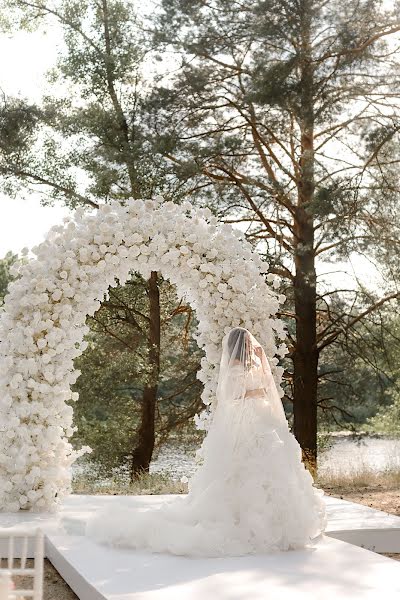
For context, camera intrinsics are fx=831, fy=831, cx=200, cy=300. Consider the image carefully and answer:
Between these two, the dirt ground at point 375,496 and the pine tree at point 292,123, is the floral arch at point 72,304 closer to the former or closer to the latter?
the dirt ground at point 375,496

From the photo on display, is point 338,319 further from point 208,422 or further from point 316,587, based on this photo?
point 316,587

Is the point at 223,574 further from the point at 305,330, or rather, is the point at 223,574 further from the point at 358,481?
the point at 305,330

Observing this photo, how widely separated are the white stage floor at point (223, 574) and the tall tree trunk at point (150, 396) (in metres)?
7.74

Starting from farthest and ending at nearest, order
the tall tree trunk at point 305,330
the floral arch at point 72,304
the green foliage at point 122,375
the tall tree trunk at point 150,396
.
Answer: the green foliage at point 122,375 < the tall tree trunk at point 150,396 < the tall tree trunk at point 305,330 < the floral arch at point 72,304

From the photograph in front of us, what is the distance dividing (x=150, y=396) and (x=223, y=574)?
9.44 metres

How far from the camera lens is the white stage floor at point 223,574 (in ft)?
13.2

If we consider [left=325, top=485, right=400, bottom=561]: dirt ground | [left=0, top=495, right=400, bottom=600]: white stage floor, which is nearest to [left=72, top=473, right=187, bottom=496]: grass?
[left=325, top=485, right=400, bottom=561]: dirt ground

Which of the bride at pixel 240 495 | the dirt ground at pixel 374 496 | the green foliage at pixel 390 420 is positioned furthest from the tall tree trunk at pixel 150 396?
A: the bride at pixel 240 495

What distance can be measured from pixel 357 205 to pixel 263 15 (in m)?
2.72

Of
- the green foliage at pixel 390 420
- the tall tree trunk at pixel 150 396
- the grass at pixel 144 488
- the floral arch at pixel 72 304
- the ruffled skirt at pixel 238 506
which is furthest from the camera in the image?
the green foliage at pixel 390 420

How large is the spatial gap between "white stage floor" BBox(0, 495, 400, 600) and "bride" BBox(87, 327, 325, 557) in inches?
4.3

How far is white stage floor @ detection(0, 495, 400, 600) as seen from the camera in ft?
13.2

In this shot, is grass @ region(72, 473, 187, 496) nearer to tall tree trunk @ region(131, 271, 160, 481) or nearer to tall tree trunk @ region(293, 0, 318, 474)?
tall tree trunk @ region(293, 0, 318, 474)

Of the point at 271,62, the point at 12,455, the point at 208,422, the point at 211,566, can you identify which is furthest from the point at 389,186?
the point at 211,566
